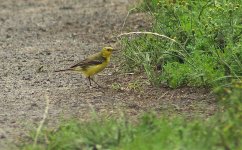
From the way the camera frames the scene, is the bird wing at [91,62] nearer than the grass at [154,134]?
No

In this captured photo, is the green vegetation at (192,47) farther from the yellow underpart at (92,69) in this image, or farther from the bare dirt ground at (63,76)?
the yellow underpart at (92,69)

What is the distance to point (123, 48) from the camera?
10.0 m

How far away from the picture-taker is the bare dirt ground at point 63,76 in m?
7.95

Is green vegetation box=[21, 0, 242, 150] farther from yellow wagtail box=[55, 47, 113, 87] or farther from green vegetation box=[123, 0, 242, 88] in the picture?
yellow wagtail box=[55, 47, 113, 87]

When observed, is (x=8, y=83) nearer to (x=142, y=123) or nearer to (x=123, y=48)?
(x=123, y=48)

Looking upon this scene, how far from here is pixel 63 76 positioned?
10086 millimetres

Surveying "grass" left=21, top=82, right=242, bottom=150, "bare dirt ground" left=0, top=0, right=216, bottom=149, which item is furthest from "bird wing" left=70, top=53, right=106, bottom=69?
"grass" left=21, top=82, right=242, bottom=150

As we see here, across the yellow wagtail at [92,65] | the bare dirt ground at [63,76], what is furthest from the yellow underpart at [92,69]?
the bare dirt ground at [63,76]

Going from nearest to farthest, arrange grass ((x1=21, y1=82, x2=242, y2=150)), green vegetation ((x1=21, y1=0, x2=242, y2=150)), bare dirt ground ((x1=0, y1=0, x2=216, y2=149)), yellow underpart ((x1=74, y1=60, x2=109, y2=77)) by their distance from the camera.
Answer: grass ((x1=21, y1=82, x2=242, y2=150)), green vegetation ((x1=21, y1=0, x2=242, y2=150)), bare dirt ground ((x1=0, y1=0, x2=216, y2=149)), yellow underpart ((x1=74, y1=60, x2=109, y2=77))

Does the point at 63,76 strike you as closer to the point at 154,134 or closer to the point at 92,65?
the point at 92,65

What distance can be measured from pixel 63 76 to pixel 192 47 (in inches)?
71.1

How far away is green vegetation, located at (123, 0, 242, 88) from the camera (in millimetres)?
8219

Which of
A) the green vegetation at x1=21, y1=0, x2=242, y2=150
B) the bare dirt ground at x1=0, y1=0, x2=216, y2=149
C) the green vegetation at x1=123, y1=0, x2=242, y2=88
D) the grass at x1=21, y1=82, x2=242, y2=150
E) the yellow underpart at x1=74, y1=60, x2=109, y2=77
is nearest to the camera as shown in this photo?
the grass at x1=21, y1=82, x2=242, y2=150

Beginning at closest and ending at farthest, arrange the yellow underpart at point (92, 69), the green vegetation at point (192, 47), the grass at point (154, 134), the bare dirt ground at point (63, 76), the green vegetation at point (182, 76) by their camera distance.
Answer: the grass at point (154, 134), the green vegetation at point (182, 76), the bare dirt ground at point (63, 76), the green vegetation at point (192, 47), the yellow underpart at point (92, 69)
